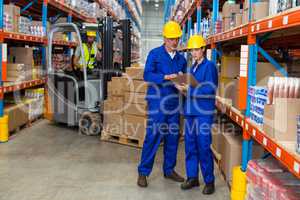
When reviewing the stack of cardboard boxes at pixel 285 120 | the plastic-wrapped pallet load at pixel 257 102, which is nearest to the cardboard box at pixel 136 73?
the plastic-wrapped pallet load at pixel 257 102

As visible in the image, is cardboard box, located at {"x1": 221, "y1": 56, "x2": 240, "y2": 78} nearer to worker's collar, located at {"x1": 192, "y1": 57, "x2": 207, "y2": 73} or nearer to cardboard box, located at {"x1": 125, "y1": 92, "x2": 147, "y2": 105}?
worker's collar, located at {"x1": 192, "y1": 57, "x2": 207, "y2": 73}

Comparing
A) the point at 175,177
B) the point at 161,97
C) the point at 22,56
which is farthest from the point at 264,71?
the point at 22,56

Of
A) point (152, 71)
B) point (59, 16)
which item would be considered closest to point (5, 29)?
point (152, 71)

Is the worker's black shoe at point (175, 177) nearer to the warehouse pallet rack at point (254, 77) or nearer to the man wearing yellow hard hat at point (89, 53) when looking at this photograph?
the warehouse pallet rack at point (254, 77)

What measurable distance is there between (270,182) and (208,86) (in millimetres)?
1420

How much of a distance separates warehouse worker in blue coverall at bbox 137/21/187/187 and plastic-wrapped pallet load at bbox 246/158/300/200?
1.26 meters

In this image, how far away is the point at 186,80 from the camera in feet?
13.2

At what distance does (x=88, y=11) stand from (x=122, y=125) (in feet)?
23.1

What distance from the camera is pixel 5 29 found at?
6.50 meters

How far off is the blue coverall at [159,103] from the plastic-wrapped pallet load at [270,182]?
1256 millimetres

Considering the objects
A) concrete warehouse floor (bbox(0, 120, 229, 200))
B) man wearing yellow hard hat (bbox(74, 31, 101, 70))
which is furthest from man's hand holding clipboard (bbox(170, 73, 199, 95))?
man wearing yellow hard hat (bbox(74, 31, 101, 70))

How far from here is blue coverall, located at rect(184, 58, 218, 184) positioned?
4.00m

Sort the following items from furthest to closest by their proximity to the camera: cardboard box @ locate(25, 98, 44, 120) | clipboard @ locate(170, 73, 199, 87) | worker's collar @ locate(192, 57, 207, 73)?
cardboard box @ locate(25, 98, 44, 120) → worker's collar @ locate(192, 57, 207, 73) → clipboard @ locate(170, 73, 199, 87)

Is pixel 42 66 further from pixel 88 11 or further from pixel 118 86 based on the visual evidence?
pixel 88 11
